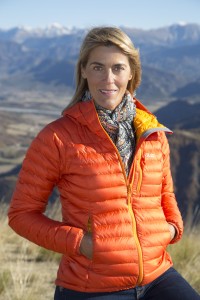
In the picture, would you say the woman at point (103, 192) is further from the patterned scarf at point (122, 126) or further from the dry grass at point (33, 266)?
the dry grass at point (33, 266)

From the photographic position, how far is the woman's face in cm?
250

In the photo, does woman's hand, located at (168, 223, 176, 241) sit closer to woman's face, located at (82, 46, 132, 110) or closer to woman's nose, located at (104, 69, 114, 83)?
woman's face, located at (82, 46, 132, 110)

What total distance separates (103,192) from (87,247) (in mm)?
253

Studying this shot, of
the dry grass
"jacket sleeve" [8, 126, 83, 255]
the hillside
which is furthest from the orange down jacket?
the hillside

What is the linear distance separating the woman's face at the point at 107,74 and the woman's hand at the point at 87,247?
664 mm

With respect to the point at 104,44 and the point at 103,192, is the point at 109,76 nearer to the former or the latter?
the point at 104,44

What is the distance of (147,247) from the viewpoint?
2377mm

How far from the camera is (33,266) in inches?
186

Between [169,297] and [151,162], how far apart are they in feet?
2.10

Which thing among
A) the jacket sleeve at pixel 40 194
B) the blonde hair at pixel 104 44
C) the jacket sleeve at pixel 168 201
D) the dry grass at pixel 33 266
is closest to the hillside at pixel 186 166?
the dry grass at pixel 33 266

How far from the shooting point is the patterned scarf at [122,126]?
8.08 ft

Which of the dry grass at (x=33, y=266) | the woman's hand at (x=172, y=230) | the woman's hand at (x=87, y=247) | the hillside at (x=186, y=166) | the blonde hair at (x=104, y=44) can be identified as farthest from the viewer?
the hillside at (x=186, y=166)

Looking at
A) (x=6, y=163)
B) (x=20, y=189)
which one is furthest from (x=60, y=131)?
(x=6, y=163)

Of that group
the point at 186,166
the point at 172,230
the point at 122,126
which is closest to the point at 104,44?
the point at 122,126
